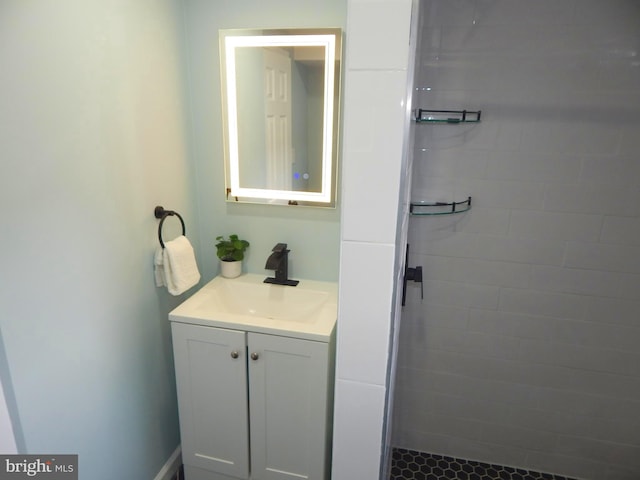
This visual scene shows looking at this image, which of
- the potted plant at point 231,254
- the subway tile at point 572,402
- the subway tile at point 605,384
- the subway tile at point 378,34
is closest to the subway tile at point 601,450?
the subway tile at point 572,402

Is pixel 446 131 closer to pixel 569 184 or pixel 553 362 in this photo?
pixel 569 184

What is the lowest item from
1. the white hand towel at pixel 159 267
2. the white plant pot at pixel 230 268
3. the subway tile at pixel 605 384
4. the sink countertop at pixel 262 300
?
the subway tile at pixel 605 384

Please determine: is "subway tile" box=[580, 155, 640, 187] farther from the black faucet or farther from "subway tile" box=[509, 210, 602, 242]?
the black faucet

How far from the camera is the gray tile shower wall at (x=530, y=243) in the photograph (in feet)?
4.64

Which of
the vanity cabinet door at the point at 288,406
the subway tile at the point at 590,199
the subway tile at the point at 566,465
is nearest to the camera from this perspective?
the vanity cabinet door at the point at 288,406

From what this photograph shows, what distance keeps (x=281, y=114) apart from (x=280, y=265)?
0.62 meters

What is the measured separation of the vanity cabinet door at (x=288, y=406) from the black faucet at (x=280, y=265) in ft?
1.04

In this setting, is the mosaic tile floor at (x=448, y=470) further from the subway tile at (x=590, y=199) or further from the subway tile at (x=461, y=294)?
the subway tile at (x=590, y=199)

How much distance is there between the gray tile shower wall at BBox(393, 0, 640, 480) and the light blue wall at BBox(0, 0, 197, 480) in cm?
101

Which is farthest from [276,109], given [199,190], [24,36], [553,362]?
[553,362]

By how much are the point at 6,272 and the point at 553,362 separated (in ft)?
6.46

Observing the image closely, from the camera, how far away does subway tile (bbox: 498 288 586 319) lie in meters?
1.62

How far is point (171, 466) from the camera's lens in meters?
1.76

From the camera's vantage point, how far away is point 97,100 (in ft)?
3.92
